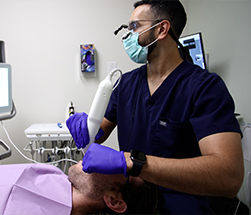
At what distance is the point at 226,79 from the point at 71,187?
143 centimetres

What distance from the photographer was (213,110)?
0.78m

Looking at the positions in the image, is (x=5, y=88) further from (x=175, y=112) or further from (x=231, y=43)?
(x=231, y=43)

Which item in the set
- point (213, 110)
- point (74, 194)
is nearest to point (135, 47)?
point (213, 110)

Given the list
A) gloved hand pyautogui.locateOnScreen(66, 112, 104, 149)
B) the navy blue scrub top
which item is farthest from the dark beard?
gloved hand pyautogui.locateOnScreen(66, 112, 104, 149)

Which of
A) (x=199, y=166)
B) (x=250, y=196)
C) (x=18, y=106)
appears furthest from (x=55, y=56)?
(x=250, y=196)

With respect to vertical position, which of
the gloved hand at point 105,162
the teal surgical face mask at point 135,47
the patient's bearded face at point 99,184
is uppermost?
the teal surgical face mask at point 135,47

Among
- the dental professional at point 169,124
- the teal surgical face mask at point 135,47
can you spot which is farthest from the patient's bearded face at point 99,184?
the teal surgical face mask at point 135,47

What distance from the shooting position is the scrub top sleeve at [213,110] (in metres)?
0.74

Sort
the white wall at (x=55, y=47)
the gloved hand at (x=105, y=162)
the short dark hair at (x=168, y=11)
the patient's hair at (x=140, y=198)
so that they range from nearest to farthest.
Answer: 1. the gloved hand at (x=105, y=162)
2. the patient's hair at (x=140, y=198)
3. the short dark hair at (x=168, y=11)
4. the white wall at (x=55, y=47)

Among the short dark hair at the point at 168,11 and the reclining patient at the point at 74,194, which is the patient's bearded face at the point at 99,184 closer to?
the reclining patient at the point at 74,194

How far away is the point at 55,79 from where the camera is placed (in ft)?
6.82

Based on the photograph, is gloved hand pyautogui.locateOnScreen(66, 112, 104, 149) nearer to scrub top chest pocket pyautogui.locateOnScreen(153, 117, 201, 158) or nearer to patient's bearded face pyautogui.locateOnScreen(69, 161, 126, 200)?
patient's bearded face pyautogui.locateOnScreen(69, 161, 126, 200)

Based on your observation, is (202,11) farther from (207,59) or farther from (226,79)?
(226,79)

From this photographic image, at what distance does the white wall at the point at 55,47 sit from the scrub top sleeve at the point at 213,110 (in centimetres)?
120
